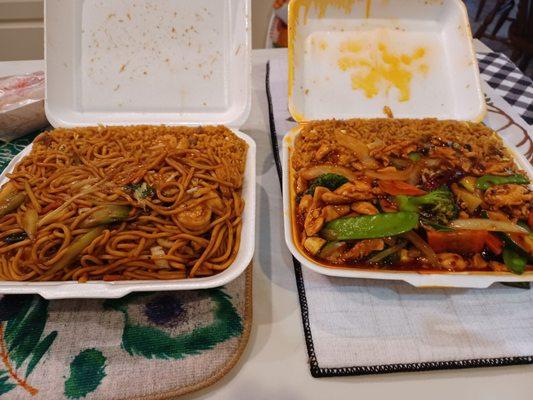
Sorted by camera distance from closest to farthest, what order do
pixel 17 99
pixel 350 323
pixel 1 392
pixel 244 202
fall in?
1. pixel 1 392
2. pixel 350 323
3. pixel 244 202
4. pixel 17 99

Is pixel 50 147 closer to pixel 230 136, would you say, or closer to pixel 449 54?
pixel 230 136

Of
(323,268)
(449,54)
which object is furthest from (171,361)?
(449,54)

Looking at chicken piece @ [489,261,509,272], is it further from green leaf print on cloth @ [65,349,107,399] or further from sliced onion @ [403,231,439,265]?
green leaf print on cloth @ [65,349,107,399]

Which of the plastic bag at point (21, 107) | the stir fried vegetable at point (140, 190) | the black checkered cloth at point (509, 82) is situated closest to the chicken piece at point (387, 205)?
the stir fried vegetable at point (140, 190)

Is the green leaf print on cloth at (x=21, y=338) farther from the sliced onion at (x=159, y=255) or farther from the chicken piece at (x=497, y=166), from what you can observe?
the chicken piece at (x=497, y=166)

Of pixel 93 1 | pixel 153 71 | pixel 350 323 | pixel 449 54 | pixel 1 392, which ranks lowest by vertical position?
pixel 1 392

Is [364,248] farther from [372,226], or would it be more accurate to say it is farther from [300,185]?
[300,185]
